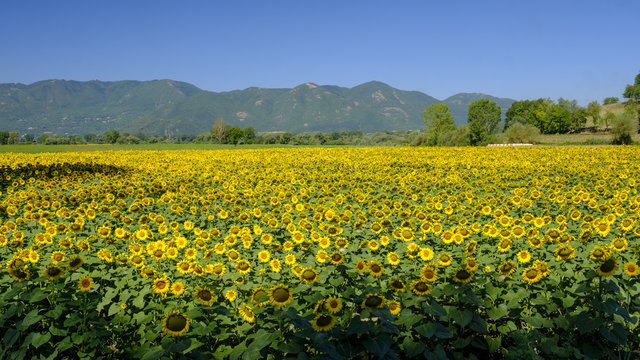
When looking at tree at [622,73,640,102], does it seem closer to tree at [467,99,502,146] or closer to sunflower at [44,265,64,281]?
tree at [467,99,502,146]

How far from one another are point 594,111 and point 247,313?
13621 cm

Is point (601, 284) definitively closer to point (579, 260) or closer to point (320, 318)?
point (579, 260)

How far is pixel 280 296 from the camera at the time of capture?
3592 millimetres

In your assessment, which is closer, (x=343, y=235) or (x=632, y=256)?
(x=632, y=256)

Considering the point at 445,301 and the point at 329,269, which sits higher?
the point at 329,269

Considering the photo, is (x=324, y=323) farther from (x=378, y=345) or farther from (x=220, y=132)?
(x=220, y=132)

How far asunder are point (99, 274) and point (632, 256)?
8.35 metres

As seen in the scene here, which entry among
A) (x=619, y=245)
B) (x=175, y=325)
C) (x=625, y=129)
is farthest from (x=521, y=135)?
(x=175, y=325)

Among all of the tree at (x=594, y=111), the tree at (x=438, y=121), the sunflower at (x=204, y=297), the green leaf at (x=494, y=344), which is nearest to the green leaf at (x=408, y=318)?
the green leaf at (x=494, y=344)

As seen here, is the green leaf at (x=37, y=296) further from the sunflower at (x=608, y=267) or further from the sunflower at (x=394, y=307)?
the sunflower at (x=608, y=267)

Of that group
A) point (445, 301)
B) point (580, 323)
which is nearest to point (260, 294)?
point (445, 301)

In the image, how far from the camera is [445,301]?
4418 mm

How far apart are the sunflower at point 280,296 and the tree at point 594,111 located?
442 ft

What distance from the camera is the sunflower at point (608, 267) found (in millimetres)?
3731
